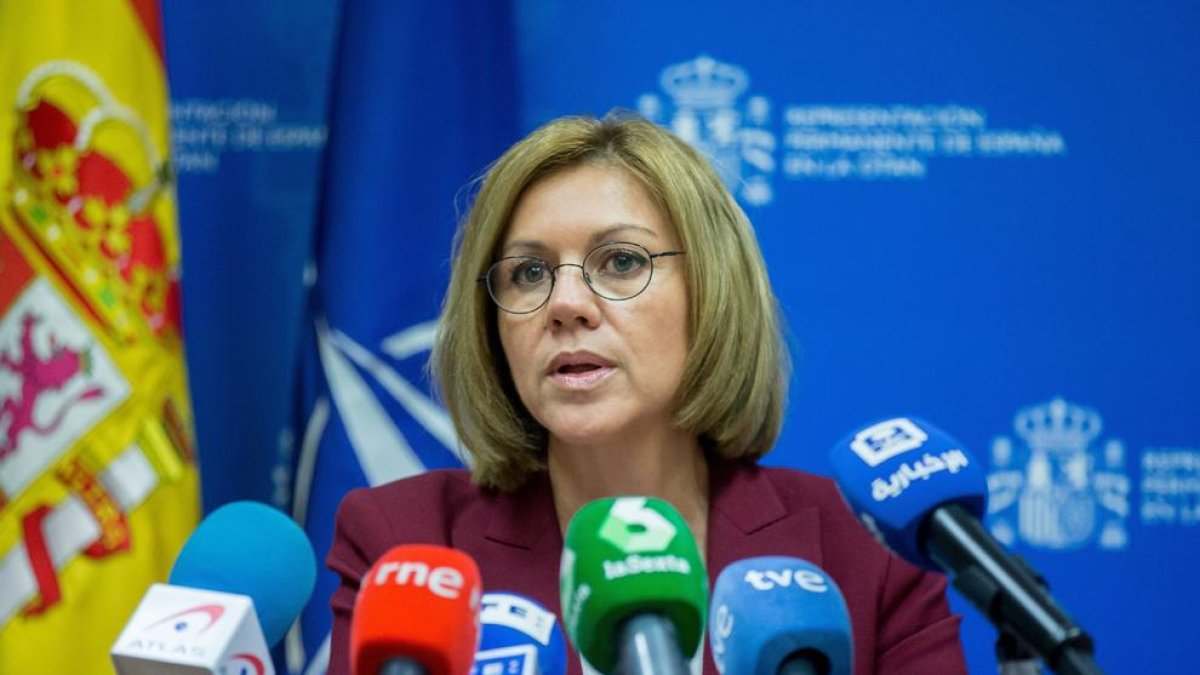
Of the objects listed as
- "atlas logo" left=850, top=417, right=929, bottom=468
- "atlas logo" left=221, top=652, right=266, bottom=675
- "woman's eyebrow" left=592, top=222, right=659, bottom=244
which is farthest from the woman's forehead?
"atlas logo" left=221, top=652, right=266, bottom=675

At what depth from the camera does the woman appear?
1889 mm

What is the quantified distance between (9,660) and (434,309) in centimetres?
99

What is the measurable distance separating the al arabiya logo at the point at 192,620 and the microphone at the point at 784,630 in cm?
39

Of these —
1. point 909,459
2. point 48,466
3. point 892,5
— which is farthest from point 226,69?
point 909,459

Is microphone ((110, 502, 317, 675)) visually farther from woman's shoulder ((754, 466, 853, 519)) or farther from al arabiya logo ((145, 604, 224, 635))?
woman's shoulder ((754, 466, 853, 519))

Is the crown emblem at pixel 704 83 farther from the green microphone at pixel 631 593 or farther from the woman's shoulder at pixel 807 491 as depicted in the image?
the green microphone at pixel 631 593

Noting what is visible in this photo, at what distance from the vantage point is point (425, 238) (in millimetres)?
2832

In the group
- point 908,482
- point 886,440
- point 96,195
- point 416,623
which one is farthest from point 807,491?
point 96,195

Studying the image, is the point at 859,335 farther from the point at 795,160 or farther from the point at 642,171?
the point at 642,171

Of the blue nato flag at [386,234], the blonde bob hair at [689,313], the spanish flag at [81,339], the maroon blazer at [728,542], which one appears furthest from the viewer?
the blue nato flag at [386,234]

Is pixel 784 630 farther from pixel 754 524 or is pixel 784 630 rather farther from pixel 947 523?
pixel 754 524

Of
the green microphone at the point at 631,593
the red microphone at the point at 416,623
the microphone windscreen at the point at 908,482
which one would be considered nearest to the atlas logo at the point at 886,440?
the microphone windscreen at the point at 908,482

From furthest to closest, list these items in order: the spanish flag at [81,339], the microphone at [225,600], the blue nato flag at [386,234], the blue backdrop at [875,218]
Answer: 1. the blue backdrop at [875,218]
2. the blue nato flag at [386,234]
3. the spanish flag at [81,339]
4. the microphone at [225,600]

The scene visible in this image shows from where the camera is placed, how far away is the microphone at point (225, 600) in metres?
1.05
